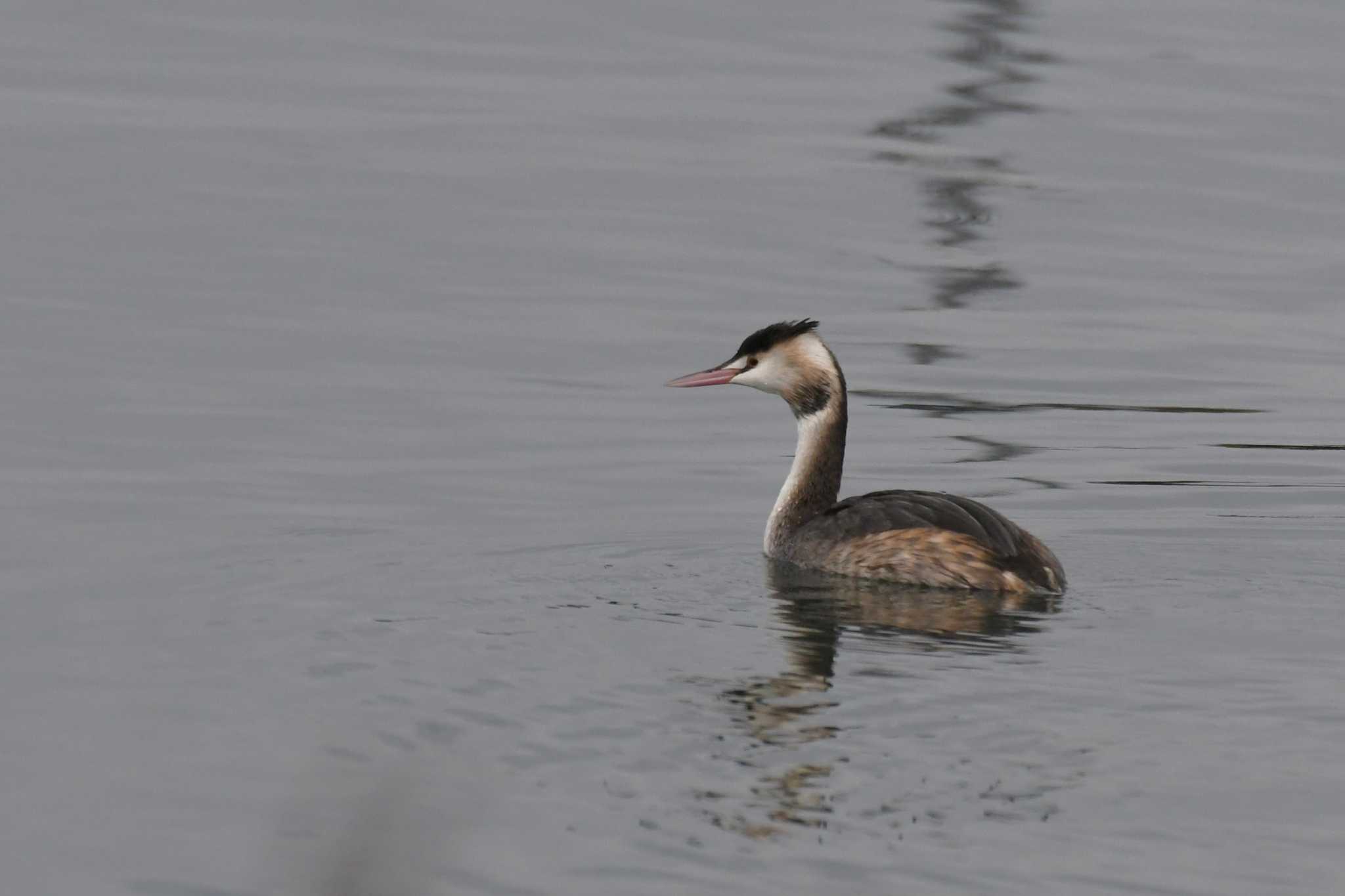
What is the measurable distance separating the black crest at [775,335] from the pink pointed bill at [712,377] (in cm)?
9

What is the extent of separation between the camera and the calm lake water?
780 centimetres

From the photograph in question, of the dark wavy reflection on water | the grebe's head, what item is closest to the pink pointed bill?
the grebe's head

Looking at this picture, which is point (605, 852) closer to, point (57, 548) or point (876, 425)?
point (57, 548)

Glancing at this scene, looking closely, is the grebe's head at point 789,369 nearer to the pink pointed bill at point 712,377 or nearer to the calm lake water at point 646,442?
the pink pointed bill at point 712,377

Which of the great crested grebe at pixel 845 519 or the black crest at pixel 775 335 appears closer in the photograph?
the great crested grebe at pixel 845 519

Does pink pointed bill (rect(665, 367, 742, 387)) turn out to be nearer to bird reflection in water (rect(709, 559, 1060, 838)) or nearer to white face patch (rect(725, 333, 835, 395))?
white face patch (rect(725, 333, 835, 395))

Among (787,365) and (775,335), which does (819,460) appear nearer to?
(787,365)

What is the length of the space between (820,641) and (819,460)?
304 cm

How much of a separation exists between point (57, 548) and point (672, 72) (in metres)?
16.4

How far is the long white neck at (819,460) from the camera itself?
13102 millimetres

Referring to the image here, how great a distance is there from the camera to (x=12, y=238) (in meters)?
19.5

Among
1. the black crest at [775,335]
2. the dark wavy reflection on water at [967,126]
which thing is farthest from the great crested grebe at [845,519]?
the dark wavy reflection on water at [967,126]

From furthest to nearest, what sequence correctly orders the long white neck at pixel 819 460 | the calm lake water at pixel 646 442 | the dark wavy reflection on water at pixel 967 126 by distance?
the dark wavy reflection on water at pixel 967 126, the long white neck at pixel 819 460, the calm lake water at pixel 646 442

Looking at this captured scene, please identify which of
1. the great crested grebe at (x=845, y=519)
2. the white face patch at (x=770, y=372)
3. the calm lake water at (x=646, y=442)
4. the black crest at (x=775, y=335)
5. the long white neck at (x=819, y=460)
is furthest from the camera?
the white face patch at (x=770, y=372)
